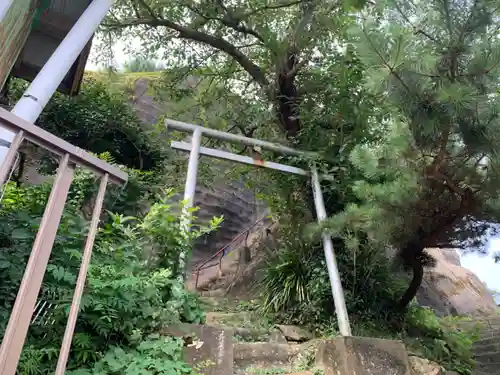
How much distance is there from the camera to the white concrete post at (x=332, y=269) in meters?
4.29

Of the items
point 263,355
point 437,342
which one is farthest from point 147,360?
point 437,342

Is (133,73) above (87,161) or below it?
above

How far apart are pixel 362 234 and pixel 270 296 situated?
4.43 ft

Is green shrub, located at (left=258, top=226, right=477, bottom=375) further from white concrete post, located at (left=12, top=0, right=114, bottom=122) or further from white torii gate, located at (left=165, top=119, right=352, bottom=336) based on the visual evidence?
white concrete post, located at (left=12, top=0, right=114, bottom=122)

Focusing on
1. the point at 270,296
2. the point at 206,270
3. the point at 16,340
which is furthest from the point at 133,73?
the point at 16,340

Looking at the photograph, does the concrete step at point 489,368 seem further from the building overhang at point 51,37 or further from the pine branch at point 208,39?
the building overhang at point 51,37

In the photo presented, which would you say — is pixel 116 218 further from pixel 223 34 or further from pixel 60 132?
pixel 223 34

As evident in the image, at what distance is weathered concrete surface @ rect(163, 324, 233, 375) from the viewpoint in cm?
298

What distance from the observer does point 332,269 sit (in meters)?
4.63

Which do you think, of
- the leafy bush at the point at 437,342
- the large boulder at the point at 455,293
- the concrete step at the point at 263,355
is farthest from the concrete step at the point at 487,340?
the concrete step at the point at 263,355

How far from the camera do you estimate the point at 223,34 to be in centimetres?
700

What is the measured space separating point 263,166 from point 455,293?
27.3 feet

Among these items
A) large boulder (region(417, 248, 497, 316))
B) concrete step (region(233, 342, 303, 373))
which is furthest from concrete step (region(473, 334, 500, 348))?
concrete step (region(233, 342, 303, 373))

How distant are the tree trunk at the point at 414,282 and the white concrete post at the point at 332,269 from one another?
808mm
